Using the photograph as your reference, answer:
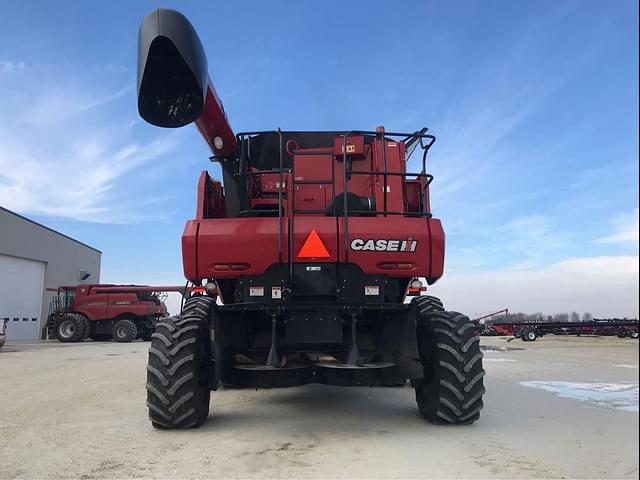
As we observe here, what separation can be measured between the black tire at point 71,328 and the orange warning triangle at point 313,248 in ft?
71.2

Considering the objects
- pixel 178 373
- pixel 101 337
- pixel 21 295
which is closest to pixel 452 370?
pixel 178 373

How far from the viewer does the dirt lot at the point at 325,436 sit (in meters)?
3.87

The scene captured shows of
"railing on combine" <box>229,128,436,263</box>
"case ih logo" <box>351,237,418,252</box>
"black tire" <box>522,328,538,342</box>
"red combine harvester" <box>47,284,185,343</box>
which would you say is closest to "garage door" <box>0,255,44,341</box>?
"red combine harvester" <box>47,284,185,343</box>

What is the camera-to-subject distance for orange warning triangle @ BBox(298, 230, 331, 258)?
4.98m

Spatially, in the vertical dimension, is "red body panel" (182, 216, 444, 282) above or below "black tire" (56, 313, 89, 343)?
above

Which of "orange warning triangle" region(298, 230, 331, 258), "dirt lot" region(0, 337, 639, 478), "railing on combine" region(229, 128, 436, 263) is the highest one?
"railing on combine" region(229, 128, 436, 263)

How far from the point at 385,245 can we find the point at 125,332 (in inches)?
826

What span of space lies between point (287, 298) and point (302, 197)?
1541mm

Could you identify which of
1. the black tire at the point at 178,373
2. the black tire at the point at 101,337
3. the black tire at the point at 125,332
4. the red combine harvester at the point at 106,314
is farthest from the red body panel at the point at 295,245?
the black tire at the point at 101,337

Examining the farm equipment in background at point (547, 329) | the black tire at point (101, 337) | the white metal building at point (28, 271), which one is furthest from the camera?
the white metal building at point (28, 271)

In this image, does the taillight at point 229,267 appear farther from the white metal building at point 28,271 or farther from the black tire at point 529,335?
the white metal building at point 28,271

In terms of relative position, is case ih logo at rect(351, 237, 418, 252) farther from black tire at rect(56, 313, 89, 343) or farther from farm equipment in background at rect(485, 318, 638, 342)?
farm equipment in background at rect(485, 318, 638, 342)

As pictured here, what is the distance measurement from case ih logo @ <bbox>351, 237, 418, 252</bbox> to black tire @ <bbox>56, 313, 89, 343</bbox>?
21930 mm

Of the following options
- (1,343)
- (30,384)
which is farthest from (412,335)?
(1,343)
